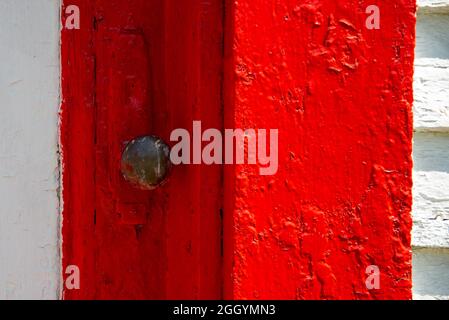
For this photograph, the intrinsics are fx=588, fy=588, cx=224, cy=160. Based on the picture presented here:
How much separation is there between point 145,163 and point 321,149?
0.28m

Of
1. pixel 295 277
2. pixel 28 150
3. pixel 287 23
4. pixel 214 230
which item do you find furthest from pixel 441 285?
pixel 28 150

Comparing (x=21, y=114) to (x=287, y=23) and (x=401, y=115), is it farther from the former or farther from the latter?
(x=401, y=115)

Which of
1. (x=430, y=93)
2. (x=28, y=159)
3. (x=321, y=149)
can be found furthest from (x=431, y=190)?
(x=28, y=159)

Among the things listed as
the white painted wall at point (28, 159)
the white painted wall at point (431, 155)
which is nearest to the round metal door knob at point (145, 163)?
the white painted wall at point (28, 159)

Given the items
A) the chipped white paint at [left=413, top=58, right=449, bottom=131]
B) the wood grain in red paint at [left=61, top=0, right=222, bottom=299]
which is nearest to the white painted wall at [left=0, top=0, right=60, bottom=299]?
the wood grain in red paint at [left=61, top=0, right=222, bottom=299]

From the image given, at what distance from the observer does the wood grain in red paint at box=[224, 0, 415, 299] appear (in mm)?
912

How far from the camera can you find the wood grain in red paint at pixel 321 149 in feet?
2.99

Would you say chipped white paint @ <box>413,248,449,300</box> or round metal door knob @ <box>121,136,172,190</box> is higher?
round metal door knob @ <box>121,136,172,190</box>

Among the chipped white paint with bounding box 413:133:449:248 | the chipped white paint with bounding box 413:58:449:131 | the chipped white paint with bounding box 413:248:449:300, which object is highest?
the chipped white paint with bounding box 413:58:449:131

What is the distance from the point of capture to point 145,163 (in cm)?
94

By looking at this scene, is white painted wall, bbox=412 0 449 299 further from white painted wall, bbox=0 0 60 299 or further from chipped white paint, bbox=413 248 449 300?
white painted wall, bbox=0 0 60 299

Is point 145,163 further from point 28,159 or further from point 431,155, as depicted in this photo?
point 431,155

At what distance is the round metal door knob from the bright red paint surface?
0.18ft

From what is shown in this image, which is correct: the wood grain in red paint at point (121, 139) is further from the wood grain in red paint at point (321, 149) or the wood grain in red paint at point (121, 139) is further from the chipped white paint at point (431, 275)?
the chipped white paint at point (431, 275)
